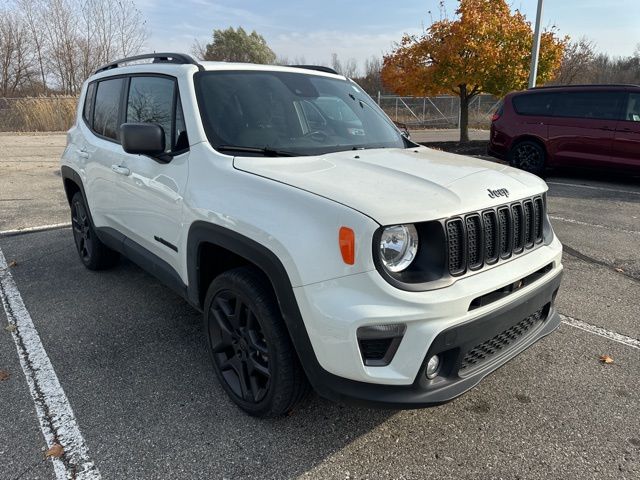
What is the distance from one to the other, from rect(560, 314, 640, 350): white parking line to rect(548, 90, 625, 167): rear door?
6486 mm

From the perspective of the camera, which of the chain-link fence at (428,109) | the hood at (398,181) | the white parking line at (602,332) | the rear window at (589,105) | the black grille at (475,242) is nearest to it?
the hood at (398,181)

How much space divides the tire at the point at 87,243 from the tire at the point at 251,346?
2.41 m

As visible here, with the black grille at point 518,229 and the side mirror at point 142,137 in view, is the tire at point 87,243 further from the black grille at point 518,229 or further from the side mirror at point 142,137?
the black grille at point 518,229

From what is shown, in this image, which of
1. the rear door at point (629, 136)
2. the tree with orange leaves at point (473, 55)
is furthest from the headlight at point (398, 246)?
the tree with orange leaves at point (473, 55)

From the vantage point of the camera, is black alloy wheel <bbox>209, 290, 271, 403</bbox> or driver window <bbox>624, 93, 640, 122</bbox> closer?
black alloy wheel <bbox>209, 290, 271, 403</bbox>

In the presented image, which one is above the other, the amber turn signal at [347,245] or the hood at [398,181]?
the hood at [398,181]

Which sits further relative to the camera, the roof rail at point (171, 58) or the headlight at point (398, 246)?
the roof rail at point (171, 58)

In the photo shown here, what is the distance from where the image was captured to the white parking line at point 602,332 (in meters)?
3.50

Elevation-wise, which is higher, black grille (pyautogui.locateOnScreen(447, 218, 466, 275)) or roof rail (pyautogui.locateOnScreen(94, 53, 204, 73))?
roof rail (pyautogui.locateOnScreen(94, 53, 204, 73))

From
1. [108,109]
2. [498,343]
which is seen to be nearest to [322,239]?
[498,343]

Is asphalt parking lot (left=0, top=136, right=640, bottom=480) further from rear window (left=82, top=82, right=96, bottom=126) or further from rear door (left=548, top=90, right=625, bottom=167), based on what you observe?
rear door (left=548, top=90, right=625, bottom=167)

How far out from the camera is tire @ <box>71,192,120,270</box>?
15.4 feet

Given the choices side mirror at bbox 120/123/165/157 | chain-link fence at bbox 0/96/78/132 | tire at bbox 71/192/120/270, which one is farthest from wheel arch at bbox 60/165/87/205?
chain-link fence at bbox 0/96/78/132

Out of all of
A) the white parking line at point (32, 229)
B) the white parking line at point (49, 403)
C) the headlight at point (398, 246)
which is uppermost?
the headlight at point (398, 246)
